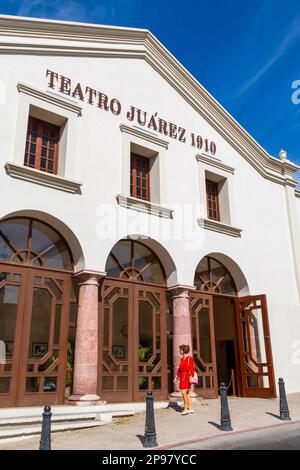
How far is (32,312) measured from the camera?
9961mm

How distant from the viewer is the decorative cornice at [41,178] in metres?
10.0

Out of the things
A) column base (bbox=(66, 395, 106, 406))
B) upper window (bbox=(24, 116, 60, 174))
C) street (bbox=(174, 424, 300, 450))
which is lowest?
street (bbox=(174, 424, 300, 450))

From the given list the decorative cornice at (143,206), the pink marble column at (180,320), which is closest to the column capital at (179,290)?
the pink marble column at (180,320)

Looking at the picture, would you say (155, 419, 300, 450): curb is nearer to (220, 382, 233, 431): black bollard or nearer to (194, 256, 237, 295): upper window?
(220, 382, 233, 431): black bollard

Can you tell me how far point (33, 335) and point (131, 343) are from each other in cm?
268

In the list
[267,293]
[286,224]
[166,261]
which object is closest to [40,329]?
[166,261]

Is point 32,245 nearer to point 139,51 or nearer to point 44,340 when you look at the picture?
point 44,340

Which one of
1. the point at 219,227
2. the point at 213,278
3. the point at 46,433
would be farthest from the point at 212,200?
the point at 46,433

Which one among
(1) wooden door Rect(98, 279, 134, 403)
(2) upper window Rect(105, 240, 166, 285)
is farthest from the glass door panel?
(2) upper window Rect(105, 240, 166, 285)

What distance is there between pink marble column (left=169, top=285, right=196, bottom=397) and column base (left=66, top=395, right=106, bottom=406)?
Answer: 2.58 m

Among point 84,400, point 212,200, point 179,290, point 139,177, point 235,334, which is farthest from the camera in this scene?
point 212,200

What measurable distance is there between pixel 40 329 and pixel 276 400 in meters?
7.41

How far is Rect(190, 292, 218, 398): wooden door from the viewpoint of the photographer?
12555 millimetres
